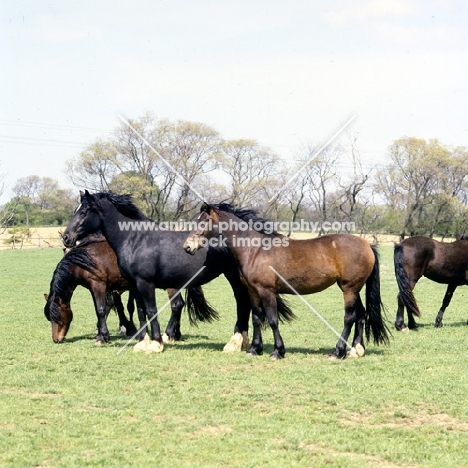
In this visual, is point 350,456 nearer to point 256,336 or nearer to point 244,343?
point 256,336

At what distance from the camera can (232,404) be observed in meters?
6.93

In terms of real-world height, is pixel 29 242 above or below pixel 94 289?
below

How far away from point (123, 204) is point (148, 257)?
3.35 feet

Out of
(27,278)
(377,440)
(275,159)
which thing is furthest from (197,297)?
(275,159)

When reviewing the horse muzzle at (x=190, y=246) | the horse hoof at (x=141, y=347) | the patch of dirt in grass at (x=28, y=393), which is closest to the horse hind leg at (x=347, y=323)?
the horse muzzle at (x=190, y=246)

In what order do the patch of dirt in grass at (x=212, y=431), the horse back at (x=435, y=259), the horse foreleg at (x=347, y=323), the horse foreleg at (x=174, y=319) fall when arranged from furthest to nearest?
the horse back at (x=435, y=259) → the horse foreleg at (x=174, y=319) → the horse foreleg at (x=347, y=323) → the patch of dirt in grass at (x=212, y=431)

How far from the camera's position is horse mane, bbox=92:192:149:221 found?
1062 cm

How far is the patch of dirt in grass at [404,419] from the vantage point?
243 inches

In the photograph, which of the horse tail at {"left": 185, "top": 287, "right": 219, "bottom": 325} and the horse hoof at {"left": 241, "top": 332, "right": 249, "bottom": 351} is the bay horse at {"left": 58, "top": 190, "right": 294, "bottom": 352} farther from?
the horse tail at {"left": 185, "top": 287, "right": 219, "bottom": 325}

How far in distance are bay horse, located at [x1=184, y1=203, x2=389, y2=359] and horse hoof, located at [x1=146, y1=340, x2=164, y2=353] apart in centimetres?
148

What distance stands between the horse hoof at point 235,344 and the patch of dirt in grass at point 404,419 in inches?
145

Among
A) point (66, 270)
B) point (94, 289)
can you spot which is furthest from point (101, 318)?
point (66, 270)

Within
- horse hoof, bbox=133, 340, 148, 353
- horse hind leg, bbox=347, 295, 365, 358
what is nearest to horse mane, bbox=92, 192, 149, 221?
horse hoof, bbox=133, 340, 148, 353

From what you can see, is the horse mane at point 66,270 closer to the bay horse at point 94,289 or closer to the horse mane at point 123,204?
the bay horse at point 94,289
